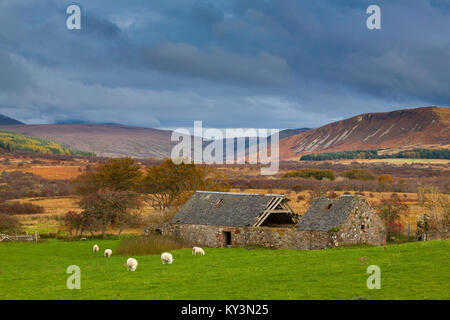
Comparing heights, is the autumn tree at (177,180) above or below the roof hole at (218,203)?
above

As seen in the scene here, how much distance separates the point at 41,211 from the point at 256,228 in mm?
53509

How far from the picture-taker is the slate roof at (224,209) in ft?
142

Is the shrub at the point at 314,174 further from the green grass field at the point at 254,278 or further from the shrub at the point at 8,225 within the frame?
the green grass field at the point at 254,278

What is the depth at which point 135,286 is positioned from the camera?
2077 cm

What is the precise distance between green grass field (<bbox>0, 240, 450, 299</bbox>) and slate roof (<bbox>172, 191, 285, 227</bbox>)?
11164mm

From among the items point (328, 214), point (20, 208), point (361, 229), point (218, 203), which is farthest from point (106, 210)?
point (20, 208)

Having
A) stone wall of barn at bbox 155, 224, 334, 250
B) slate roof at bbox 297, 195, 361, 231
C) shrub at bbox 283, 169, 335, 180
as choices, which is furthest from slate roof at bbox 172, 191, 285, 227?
Answer: shrub at bbox 283, 169, 335, 180

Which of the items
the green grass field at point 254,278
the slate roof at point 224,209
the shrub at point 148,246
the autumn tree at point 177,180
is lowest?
the shrub at point 148,246

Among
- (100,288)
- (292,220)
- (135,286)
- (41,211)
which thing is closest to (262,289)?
(135,286)

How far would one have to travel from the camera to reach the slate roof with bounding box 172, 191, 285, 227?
43.3 metres

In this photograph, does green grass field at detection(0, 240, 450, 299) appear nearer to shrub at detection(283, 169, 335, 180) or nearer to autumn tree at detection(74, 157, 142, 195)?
autumn tree at detection(74, 157, 142, 195)

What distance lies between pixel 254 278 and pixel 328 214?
19118mm

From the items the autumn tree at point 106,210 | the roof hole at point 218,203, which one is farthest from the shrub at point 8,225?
the roof hole at point 218,203
